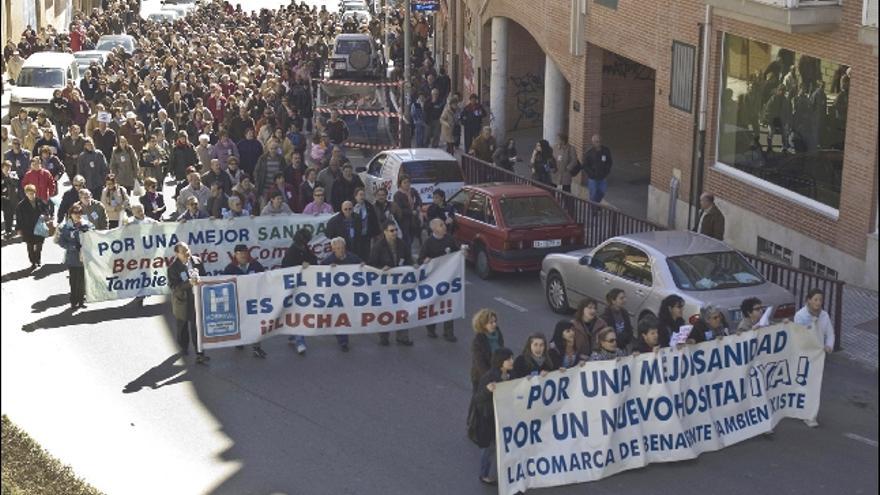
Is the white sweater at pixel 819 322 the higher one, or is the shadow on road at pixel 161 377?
the white sweater at pixel 819 322

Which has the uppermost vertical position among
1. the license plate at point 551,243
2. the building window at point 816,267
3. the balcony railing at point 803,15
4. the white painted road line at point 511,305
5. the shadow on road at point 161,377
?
the balcony railing at point 803,15

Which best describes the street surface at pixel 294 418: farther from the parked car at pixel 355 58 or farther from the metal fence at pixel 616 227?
the parked car at pixel 355 58

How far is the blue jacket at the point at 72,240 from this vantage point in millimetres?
18859

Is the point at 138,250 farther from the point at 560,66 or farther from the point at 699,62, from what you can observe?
the point at 560,66

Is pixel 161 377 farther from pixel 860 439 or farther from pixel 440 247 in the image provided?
pixel 860 439

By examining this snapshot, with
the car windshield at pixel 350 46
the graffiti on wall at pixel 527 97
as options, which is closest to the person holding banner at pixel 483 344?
the graffiti on wall at pixel 527 97

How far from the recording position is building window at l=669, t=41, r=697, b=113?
24.3 m

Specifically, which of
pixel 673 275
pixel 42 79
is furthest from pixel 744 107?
pixel 42 79

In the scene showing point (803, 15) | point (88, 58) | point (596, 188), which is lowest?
point (596, 188)

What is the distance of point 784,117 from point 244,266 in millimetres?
9644

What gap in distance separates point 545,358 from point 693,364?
161 cm

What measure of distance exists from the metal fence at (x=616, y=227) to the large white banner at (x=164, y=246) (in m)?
4.50

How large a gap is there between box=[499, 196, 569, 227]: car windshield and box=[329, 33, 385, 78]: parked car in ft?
69.4

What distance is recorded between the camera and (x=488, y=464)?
12812 millimetres
